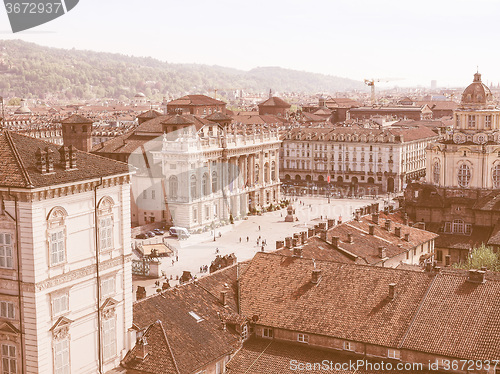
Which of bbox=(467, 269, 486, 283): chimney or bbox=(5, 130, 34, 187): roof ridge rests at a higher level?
bbox=(5, 130, 34, 187): roof ridge

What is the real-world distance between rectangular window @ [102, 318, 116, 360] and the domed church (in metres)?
68.5

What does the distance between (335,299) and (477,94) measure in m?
63.3

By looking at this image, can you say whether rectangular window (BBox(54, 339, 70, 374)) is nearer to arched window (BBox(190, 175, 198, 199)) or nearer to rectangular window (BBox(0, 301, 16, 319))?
rectangular window (BBox(0, 301, 16, 319))

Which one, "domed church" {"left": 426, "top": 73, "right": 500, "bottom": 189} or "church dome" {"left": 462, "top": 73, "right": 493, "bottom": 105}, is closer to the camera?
"domed church" {"left": 426, "top": 73, "right": 500, "bottom": 189}

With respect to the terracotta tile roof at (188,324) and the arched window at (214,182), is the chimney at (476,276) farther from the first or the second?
the arched window at (214,182)

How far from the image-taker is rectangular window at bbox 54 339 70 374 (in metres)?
33.6

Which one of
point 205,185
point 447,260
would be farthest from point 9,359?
point 205,185

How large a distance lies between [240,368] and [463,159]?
64317 mm

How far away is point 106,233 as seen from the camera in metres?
36.9

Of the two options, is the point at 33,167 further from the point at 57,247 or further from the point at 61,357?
the point at 61,357

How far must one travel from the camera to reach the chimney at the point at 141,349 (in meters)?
37.8

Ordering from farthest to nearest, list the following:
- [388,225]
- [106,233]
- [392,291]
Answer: [388,225]
[392,291]
[106,233]

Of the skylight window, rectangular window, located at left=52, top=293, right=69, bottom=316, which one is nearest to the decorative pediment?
rectangular window, located at left=52, top=293, right=69, bottom=316

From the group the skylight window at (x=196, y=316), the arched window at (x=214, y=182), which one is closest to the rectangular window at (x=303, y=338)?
the skylight window at (x=196, y=316)
